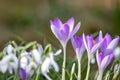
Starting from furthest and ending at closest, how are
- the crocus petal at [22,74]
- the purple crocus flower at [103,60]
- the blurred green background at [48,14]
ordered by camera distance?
the blurred green background at [48,14] → the crocus petal at [22,74] → the purple crocus flower at [103,60]

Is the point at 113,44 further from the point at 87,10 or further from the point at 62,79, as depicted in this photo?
the point at 87,10

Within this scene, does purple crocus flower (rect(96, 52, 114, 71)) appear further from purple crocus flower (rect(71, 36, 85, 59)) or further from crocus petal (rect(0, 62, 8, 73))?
crocus petal (rect(0, 62, 8, 73))

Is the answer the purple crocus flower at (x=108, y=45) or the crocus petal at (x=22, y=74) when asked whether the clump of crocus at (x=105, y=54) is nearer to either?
the purple crocus flower at (x=108, y=45)

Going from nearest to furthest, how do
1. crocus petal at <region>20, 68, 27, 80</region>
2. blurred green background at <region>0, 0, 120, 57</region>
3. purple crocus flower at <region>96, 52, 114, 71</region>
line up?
purple crocus flower at <region>96, 52, 114, 71</region>
crocus petal at <region>20, 68, 27, 80</region>
blurred green background at <region>0, 0, 120, 57</region>

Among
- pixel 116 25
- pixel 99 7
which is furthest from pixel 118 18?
pixel 99 7

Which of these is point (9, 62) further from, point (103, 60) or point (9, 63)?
point (103, 60)

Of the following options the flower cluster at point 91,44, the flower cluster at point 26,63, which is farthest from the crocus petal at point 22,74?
the flower cluster at point 91,44

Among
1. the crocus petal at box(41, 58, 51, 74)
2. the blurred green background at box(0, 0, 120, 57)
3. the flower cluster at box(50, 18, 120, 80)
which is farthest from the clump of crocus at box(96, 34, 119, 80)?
the blurred green background at box(0, 0, 120, 57)
